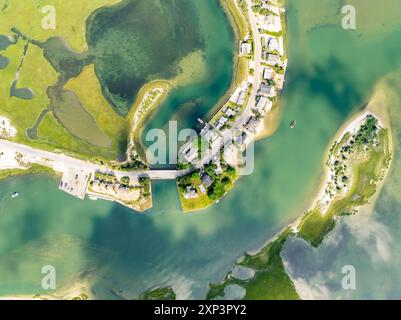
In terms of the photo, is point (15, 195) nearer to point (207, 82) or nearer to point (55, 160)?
point (55, 160)

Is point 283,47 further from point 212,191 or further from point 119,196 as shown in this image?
point 119,196

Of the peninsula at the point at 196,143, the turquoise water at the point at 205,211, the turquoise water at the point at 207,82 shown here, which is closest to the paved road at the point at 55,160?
the peninsula at the point at 196,143

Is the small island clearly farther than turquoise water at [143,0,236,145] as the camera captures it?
No

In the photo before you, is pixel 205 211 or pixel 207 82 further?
pixel 207 82

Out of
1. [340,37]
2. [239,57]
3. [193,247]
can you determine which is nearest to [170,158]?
[193,247]

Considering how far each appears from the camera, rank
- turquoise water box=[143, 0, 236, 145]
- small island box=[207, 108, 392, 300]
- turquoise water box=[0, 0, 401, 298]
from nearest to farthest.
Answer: turquoise water box=[0, 0, 401, 298], small island box=[207, 108, 392, 300], turquoise water box=[143, 0, 236, 145]

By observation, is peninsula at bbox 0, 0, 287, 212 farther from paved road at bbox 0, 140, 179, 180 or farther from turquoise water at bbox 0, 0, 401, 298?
turquoise water at bbox 0, 0, 401, 298

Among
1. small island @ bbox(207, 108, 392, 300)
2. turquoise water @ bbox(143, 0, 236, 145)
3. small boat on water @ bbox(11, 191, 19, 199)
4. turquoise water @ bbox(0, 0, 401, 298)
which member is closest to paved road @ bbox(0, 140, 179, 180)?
turquoise water @ bbox(0, 0, 401, 298)

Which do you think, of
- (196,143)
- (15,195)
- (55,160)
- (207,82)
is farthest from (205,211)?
(15,195)
